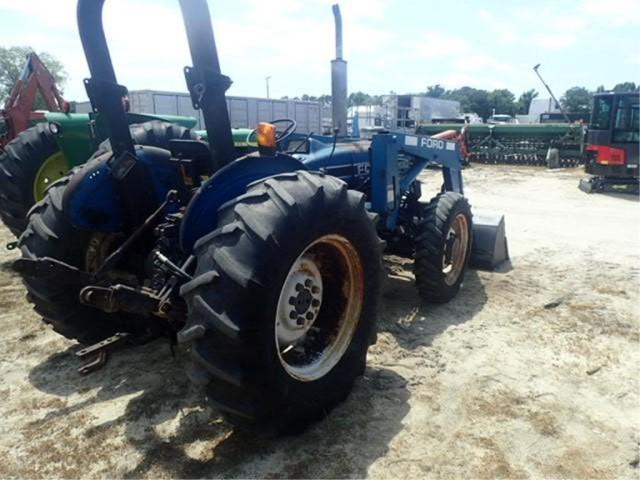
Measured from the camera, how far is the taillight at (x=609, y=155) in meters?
12.5

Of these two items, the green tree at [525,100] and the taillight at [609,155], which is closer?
the taillight at [609,155]

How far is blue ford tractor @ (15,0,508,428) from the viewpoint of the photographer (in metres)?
2.28

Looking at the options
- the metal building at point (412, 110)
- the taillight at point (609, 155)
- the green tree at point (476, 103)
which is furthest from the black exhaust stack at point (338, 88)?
the green tree at point (476, 103)

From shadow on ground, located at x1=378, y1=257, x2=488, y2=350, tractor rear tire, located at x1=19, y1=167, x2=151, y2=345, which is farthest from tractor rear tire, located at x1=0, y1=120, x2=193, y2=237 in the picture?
shadow on ground, located at x1=378, y1=257, x2=488, y2=350

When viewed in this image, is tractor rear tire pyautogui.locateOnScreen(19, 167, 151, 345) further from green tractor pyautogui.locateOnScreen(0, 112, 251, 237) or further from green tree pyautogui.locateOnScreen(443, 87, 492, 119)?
green tree pyautogui.locateOnScreen(443, 87, 492, 119)

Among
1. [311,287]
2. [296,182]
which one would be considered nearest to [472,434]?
[311,287]

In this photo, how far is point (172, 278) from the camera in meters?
2.73

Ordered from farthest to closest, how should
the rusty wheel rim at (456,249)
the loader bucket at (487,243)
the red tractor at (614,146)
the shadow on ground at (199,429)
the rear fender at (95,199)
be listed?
the red tractor at (614,146)
the loader bucket at (487,243)
the rusty wheel rim at (456,249)
the rear fender at (95,199)
the shadow on ground at (199,429)

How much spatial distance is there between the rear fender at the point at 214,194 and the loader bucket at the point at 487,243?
3588 mm

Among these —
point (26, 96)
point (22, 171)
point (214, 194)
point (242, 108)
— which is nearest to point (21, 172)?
point (22, 171)

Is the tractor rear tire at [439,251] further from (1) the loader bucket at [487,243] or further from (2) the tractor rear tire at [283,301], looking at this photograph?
(2) the tractor rear tire at [283,301]

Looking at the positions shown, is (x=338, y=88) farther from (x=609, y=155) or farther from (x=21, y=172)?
(x=609, y=155)

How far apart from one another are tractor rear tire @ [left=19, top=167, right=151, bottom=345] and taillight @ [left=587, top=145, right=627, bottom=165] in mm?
12516

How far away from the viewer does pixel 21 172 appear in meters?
6.14
